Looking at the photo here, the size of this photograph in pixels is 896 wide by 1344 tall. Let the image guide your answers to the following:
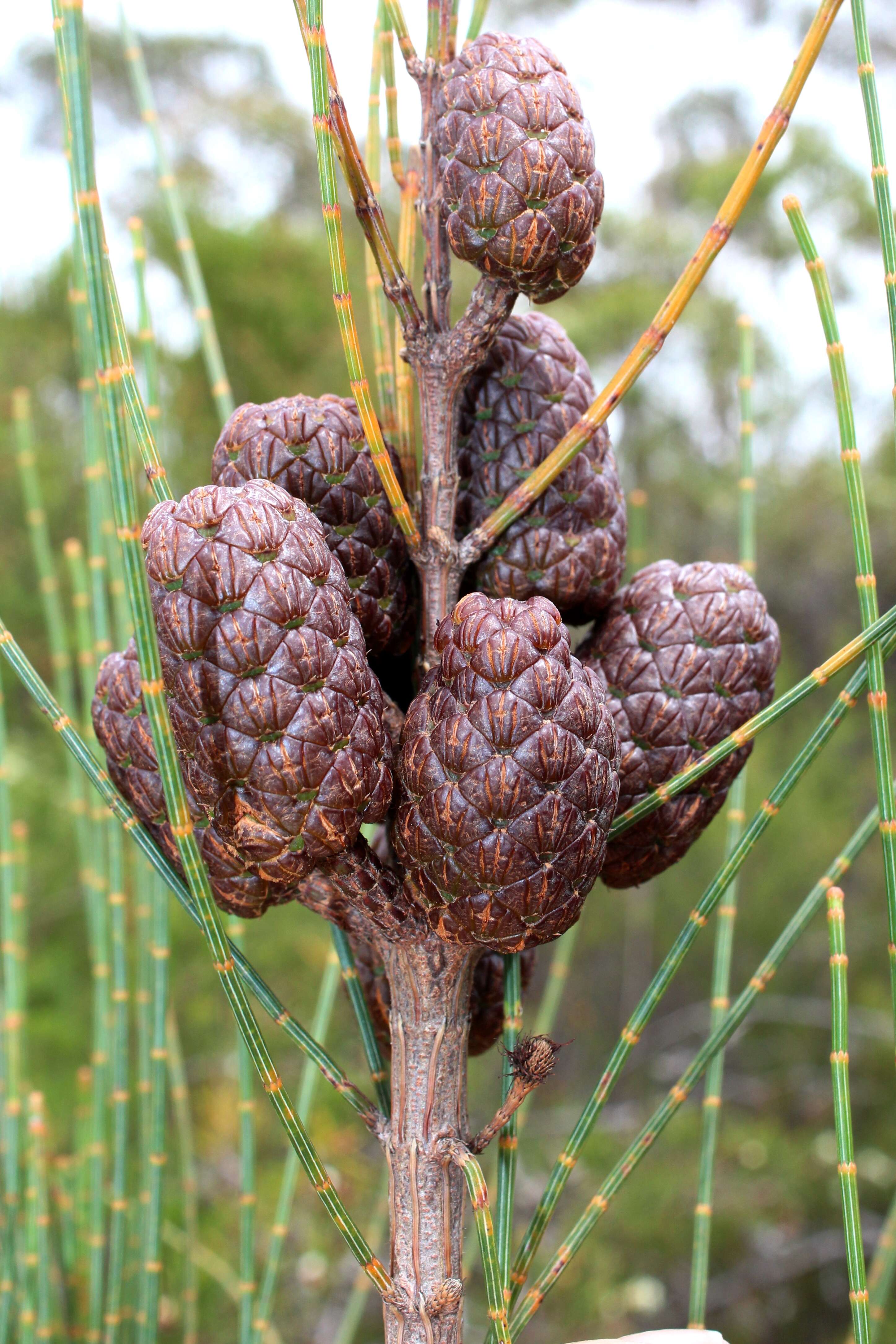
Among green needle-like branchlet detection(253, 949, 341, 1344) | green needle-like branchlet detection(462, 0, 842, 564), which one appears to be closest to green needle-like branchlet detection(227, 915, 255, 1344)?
green needle-like branchlet detection(253, 949, 341, 1344)

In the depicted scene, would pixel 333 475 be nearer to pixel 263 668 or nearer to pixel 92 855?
pixel 263 668

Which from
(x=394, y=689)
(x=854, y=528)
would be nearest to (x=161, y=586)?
(x=394, y=689)

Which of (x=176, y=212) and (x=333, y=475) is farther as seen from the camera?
(x=176, y=212)

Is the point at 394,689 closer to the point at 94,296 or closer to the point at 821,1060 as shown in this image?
the point at 94,296

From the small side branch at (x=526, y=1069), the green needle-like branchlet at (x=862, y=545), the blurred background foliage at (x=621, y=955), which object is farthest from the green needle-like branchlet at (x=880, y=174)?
the blurred background foliage at (x=621, y=955)

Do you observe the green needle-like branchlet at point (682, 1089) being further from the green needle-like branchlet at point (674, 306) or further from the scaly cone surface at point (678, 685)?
the green needle-like branchlet at point (674, 306)

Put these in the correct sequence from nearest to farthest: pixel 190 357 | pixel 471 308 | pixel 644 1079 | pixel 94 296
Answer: pixel 94 296 → pixel 471 308 → pixel 190 357 → pixel 644 1079

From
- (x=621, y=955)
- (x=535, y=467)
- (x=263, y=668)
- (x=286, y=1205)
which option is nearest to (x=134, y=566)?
(x=263, y=668)
